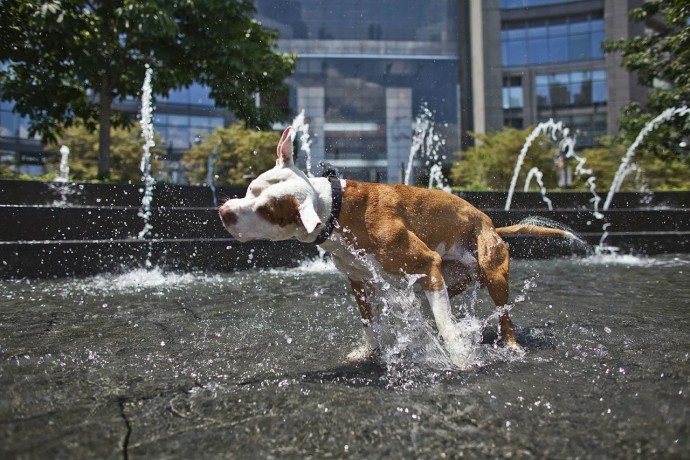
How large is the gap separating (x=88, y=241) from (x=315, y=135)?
35.5 metres

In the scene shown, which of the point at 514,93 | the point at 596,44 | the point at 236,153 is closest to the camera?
the point at 236,153

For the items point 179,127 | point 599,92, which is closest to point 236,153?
point 179,127

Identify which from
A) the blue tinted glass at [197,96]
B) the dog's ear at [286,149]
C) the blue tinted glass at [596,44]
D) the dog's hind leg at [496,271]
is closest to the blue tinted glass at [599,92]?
the blue tinted glass at [596,44]

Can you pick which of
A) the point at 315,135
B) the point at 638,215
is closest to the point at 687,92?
the point at 638,215

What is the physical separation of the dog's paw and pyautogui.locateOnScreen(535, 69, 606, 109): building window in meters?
54.6

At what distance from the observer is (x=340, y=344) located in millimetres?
4016

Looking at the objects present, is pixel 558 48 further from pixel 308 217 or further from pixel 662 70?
pixel 308 217

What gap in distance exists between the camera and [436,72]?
48.6 metres

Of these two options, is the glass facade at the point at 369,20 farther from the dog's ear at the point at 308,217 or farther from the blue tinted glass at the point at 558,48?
the dog's ear at the point at 308,217

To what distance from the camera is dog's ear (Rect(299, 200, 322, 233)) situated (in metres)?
2.88

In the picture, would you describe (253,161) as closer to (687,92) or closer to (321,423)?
(687,92)

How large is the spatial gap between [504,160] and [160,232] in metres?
25.8

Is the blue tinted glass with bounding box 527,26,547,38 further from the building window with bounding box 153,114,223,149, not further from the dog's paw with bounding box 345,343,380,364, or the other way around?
the dog's paw with bounding box 345,343,380,364

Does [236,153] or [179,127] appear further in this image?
[179,127]
